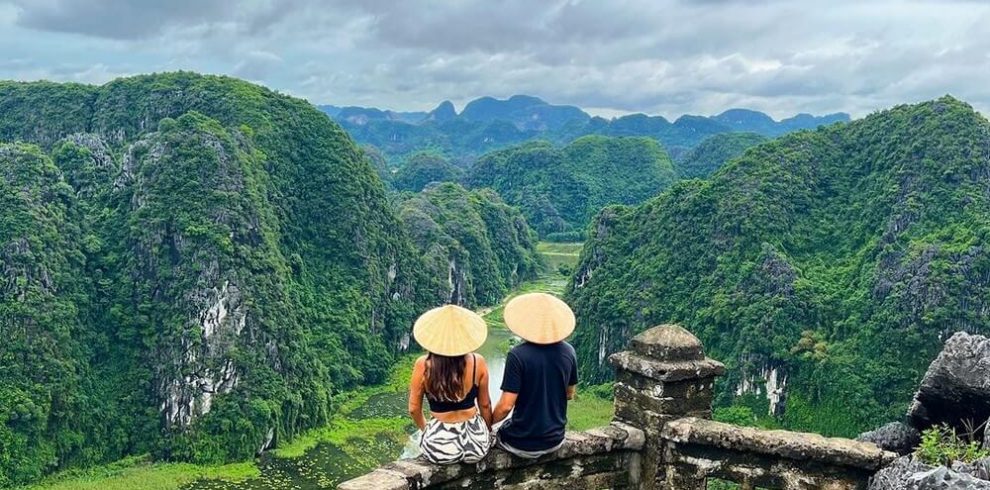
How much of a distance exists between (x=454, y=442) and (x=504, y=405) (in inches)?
16.4

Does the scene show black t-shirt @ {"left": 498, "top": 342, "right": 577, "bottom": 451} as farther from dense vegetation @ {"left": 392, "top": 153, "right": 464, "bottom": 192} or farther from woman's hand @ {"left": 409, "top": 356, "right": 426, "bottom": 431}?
dense vegetation @ {"left": 392, "top": 153, "right": 464, "bottom": 192}

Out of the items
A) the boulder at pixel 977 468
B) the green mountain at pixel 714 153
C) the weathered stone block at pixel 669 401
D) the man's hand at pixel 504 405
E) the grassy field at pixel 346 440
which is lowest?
the grassy field at pixel 346 440

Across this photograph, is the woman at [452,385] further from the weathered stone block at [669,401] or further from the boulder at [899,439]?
the boulder at [899,439]

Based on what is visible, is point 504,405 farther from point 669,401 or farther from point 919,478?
point 919,478

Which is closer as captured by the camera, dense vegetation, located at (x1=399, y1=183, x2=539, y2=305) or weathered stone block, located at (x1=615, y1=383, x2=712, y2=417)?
weathered stone block, located at (x1=615, y1=383, x2=712, y2=417)

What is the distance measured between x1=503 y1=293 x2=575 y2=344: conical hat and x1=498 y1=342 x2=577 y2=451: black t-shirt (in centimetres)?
10

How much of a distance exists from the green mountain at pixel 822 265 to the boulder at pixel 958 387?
33039 millimetres

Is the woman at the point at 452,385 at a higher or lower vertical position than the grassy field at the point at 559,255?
higher

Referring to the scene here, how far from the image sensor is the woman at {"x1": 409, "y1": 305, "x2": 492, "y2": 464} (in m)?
5.30

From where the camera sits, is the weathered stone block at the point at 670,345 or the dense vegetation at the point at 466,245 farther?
the dense vegetation at the point at 466,245

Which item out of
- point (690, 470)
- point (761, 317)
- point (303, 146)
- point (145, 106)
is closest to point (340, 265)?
point (303, 146)

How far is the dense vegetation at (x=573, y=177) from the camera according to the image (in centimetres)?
11981

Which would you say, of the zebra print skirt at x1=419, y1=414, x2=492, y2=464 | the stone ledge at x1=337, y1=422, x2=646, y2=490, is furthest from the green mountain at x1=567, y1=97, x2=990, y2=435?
the zebra print skirt at x1=419, y1=414, x2=492, y2=464

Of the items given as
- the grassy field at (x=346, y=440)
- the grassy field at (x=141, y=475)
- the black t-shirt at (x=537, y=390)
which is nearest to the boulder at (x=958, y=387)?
the black t-shirt at (x=537, y=390)
